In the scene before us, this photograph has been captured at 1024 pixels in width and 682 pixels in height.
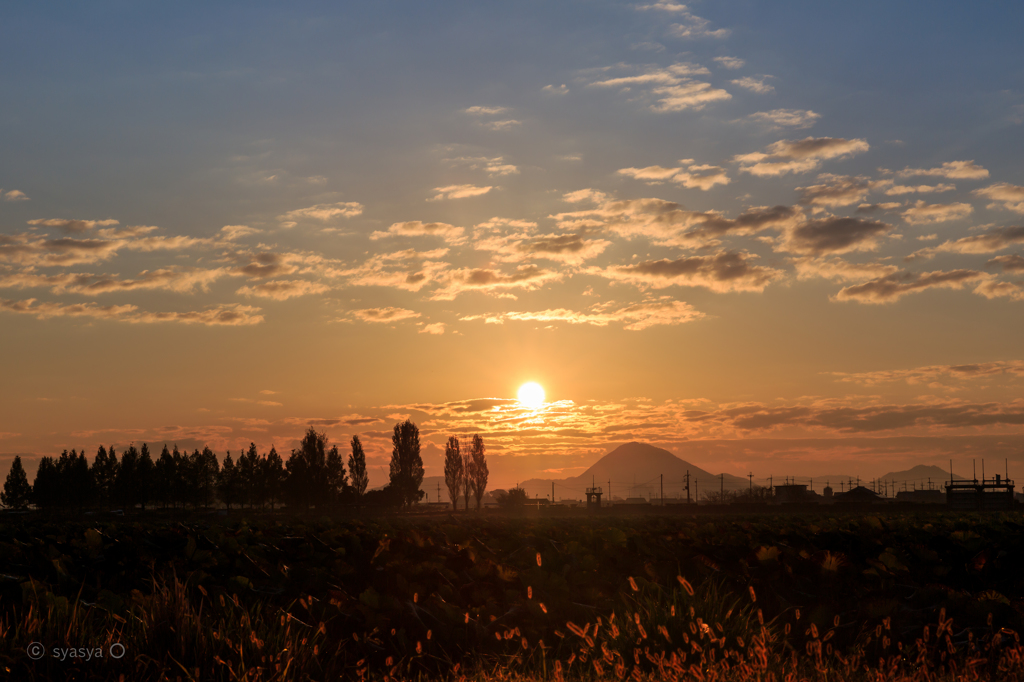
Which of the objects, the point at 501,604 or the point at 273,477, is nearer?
the point at 501,604

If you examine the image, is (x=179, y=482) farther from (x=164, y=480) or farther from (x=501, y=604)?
(x=501, y=604)

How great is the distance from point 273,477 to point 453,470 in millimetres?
32030

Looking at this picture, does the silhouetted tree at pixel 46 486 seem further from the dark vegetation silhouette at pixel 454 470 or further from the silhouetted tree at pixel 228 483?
the dark vegetation silhouette at pixel 454 470

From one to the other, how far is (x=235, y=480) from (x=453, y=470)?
129 ft

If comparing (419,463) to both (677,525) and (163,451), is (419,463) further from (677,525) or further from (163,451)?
(677,525)

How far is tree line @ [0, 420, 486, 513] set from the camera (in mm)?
131375

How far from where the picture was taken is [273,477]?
14038 centimetres

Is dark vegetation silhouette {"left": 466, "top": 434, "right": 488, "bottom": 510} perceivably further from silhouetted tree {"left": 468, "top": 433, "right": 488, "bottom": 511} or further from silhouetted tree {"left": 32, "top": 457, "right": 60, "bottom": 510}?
silhouetted tree {"left": 32, "top": 457, "right": 60, "bottom": 510}

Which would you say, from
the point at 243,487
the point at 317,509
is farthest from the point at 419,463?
the point at 243,487

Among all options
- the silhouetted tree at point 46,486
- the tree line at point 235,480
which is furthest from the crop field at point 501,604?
the silhouetted tree at point 46,486

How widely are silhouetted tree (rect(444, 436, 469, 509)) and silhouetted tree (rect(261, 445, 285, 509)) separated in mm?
29238

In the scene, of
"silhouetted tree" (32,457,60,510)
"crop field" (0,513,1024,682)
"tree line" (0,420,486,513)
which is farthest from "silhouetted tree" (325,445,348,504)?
"crop field" (0,513,1024,682)

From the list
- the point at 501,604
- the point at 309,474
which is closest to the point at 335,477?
the point at 309,474

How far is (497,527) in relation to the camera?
13461 mm
